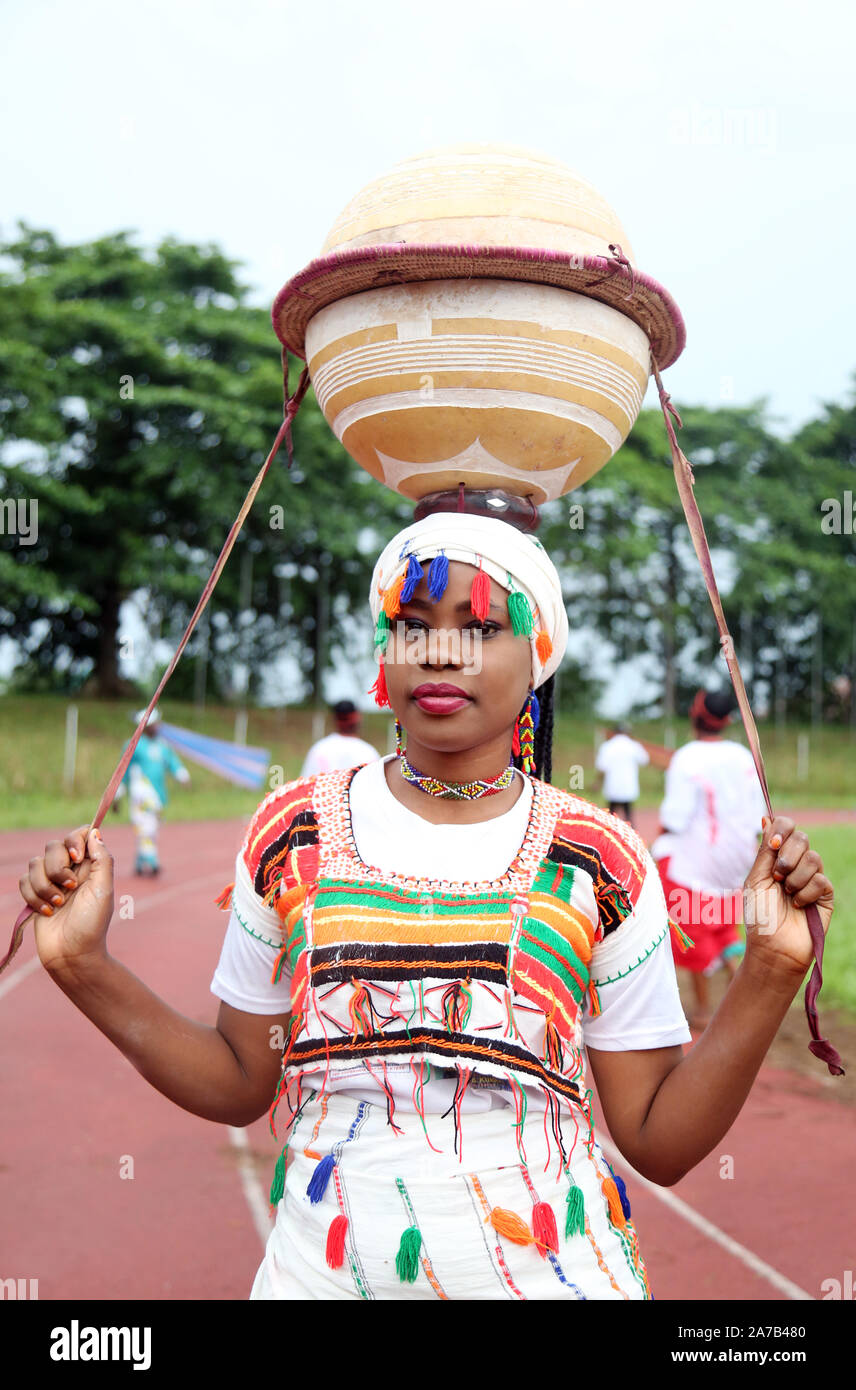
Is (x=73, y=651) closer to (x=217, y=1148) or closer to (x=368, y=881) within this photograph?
(x=217, y=1148)

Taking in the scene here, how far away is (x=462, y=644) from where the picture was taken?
192 cm

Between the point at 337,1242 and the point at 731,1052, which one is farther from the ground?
the point at 731,1052

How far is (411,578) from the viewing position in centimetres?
192

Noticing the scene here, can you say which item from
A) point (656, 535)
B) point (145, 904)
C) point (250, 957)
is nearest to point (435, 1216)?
point (250, 957)

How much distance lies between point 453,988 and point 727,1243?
10.3 ft

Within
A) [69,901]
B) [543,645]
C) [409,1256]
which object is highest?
[543,645]

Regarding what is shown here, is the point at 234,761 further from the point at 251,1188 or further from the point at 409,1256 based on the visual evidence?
A: the point at 409,1256

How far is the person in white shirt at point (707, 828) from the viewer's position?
21.2ft

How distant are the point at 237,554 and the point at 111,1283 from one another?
27778 mm

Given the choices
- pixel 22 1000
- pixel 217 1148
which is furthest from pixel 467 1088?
pixel 22 1000

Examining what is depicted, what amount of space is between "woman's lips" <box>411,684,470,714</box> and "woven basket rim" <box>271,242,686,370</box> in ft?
2.28

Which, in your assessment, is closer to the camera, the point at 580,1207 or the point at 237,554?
the point at 580,1207

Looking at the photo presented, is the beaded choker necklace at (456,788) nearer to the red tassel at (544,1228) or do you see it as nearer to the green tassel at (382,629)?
the green tassel at (382,629)

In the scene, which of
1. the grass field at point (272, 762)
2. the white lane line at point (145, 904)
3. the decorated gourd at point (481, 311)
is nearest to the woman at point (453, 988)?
the decorated gourd at point (481, 311)
